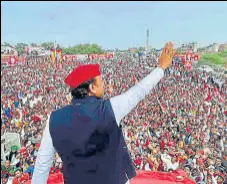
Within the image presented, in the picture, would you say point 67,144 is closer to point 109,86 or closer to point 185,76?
point 109,86

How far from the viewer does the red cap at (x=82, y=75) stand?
50.1 inches

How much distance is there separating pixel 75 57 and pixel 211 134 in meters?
7.95

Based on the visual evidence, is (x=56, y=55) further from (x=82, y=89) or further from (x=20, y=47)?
(x=82, y=89)

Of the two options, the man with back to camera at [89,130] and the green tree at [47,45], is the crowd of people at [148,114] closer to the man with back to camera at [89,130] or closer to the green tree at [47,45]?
the green tree at [47,45]

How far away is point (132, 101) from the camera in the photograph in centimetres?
121

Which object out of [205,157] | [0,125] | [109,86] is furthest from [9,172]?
[109,86]

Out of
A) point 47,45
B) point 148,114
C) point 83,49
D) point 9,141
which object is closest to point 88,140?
point 9,141

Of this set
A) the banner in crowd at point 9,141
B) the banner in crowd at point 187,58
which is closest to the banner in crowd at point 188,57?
the banner in crowd at point 187,58

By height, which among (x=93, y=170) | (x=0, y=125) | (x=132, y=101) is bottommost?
(x=0, y=125)

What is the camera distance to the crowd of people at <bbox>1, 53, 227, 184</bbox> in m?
5.90

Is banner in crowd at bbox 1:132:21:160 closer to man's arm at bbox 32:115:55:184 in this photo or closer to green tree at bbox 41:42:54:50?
man's arm at bbox 32:115:55:184

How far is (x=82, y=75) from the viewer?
4.18 feet

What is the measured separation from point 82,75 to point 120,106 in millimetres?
177

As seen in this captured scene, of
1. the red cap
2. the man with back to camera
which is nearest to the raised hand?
the man with back to camera
